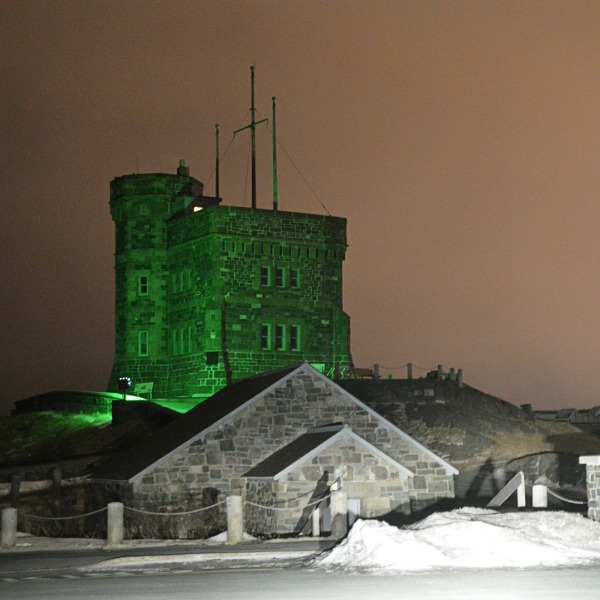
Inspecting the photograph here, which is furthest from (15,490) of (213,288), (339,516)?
(213,288)

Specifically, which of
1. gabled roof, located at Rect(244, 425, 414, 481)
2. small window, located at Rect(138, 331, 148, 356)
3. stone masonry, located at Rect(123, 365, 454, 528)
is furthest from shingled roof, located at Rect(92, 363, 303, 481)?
small window, located at Rect(138, 331, 148, 356)

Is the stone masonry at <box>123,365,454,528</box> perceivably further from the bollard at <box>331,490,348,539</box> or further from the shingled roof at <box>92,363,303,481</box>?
the bollard at <box>331,490,348,539</box>

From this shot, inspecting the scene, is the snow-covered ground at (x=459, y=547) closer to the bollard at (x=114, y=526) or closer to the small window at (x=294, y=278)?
the bollard at (x=114, y=526)

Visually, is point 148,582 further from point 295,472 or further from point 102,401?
point 102,401

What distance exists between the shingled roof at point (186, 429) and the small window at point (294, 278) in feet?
90.9

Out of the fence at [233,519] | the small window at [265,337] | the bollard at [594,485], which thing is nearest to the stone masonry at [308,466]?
the fence at [233,519]

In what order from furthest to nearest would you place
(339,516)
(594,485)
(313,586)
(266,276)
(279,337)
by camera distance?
(266,276)
(279,337)
(339,516)
(594,485)
(313,586)

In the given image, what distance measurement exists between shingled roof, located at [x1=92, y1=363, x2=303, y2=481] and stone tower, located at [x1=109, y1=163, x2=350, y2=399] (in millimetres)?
25153

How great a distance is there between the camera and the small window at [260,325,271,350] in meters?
68.2

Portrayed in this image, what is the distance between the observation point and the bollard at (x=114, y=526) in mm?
27453

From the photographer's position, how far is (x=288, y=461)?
33.0m

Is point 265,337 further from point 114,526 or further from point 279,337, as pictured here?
point 114,526

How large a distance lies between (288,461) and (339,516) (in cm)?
624

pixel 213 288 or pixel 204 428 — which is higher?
pixel 213 288
